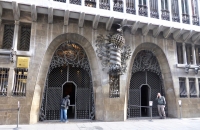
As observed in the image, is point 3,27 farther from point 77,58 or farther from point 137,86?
point 137,86

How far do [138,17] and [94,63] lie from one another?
172 inches

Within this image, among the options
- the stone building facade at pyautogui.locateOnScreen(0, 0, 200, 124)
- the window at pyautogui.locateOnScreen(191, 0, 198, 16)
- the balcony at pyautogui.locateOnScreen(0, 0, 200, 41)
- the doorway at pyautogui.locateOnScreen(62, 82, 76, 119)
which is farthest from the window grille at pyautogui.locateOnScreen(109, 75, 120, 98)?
the window at pyautogui.locateOnScreen(191, 0, 198, 16)

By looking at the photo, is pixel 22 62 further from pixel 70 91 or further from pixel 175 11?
pixel 175 11

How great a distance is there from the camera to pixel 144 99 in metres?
15.0

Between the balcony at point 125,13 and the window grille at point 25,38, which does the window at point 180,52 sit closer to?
the balcony at point 125,13

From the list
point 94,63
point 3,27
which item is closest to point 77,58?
point 94,63

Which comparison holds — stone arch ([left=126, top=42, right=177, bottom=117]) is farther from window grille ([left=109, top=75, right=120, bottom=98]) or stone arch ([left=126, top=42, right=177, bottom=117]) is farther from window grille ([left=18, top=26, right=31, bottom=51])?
window grille ([left=18, top=26, right=31, bottom=51])

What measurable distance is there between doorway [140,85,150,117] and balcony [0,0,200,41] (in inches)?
179

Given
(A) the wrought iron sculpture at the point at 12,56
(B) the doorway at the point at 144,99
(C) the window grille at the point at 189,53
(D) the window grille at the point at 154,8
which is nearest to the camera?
(A) the wrought iron sculpture at the point at 12,56

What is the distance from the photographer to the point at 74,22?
40.0ft

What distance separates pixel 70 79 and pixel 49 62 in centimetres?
196

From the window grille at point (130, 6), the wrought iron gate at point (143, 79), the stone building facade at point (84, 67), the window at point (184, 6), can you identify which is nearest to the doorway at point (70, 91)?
the stone building facade at point (84, 67)

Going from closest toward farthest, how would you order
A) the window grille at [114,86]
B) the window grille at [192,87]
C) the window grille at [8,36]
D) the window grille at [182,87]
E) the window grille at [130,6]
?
the window grille at [8,36] → the window grille at [114,86] → the window grille at [130,6] → the window grille at [182,87] → the window grille at [192,87]

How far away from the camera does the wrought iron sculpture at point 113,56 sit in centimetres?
1180
